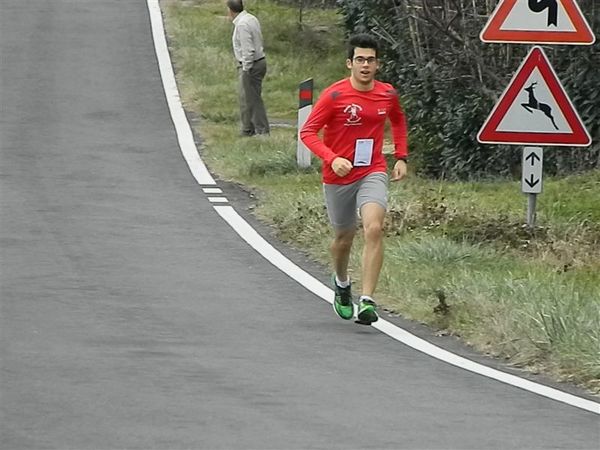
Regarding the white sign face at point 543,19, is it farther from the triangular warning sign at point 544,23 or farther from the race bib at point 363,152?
the race bib at point 363,152

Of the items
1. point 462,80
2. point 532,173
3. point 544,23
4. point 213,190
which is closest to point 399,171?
point 544,23

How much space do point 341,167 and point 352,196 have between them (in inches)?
20.9

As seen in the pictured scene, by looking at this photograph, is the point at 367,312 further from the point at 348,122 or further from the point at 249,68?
the point at 249,68

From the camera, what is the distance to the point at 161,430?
7516mm

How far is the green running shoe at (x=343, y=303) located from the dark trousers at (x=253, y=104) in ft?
33.8

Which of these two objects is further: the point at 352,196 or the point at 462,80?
the point at 462,80

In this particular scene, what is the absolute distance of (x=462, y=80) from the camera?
844 inches

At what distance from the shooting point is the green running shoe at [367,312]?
1054 cm

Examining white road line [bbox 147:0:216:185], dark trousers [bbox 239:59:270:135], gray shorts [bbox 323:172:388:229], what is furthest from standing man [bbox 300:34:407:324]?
dark trousers [bbox 239:59:270:135]

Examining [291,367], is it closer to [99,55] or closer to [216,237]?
[216,237]

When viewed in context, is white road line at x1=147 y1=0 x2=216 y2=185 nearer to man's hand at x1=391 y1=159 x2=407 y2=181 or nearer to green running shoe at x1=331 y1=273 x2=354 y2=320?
man's hand at x1=391 y1=159 x2=407 y2=181

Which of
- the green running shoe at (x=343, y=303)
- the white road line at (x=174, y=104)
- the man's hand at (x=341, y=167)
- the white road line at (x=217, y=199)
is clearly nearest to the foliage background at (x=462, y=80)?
the white road line at (x=174, y=104)

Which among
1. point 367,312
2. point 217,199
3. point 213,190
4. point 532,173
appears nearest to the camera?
point 367,312

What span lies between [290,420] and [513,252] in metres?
5.50
